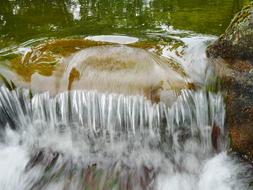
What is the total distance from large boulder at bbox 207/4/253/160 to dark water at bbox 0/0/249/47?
7.20ft

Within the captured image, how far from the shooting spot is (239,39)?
5.34m

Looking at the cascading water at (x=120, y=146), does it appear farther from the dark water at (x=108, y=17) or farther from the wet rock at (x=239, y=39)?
the dark water at (x=108, y=17)

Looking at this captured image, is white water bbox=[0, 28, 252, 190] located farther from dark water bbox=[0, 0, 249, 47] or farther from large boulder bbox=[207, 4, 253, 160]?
dark water bbox=[0, 0, 249, 47]

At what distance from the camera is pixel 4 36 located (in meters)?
8.05

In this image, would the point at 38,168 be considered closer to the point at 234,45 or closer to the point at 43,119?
the point at 43,119

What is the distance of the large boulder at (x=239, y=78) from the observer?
16.7ft

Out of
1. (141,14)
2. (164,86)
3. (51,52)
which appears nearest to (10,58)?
(51,52)

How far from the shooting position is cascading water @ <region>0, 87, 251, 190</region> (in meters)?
5.42

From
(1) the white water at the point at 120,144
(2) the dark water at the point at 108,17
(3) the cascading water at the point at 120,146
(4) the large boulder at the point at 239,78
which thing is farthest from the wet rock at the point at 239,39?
(2) the dark water at the point at 108,17

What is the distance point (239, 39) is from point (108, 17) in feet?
13.2

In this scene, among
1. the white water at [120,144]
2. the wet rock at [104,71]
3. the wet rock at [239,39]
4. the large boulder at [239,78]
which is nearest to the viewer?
the large boulder at [239,78]

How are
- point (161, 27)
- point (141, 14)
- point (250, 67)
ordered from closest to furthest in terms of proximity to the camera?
1. point (250, 67)
2. point (161, 27)
3. point (141, 14)

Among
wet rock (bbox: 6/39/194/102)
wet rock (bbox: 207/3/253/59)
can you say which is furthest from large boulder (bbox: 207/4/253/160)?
wet rock (bbox: 6/39/194/102)

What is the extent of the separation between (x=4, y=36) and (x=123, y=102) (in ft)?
Result: 11.7
